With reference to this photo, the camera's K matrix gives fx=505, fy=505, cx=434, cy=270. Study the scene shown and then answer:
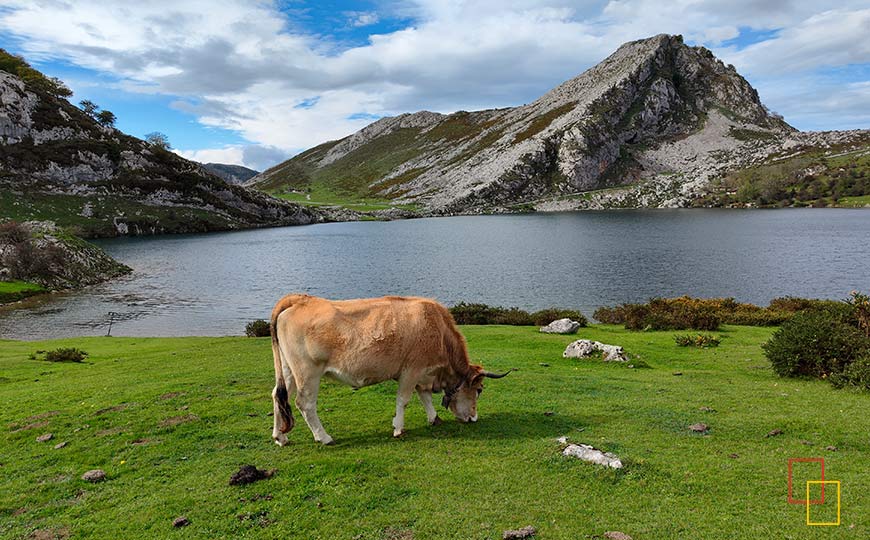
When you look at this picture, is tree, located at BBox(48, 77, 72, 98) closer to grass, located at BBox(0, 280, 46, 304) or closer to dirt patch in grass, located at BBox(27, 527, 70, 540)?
grass, located at BBox(0, 280, 46, 304)

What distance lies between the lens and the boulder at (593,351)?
20156 mm

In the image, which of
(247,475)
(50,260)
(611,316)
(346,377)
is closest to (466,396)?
(346,377)

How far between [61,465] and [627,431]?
1164 cm

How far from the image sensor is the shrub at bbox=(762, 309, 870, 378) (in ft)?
53.1

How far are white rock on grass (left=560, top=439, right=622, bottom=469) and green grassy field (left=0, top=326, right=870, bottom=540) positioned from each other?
0.57 feet

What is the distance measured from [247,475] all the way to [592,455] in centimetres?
620

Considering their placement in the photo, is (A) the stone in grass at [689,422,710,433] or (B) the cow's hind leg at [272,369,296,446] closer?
(B) the cow's hind leg at [272,369,296,446]

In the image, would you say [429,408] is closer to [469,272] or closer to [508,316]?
[508,316]

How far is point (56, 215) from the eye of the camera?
108 m

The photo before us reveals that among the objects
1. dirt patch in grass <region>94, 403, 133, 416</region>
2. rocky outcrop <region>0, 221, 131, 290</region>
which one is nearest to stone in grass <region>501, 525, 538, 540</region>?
dirt patch in grass <region>94, 403, 133, 416</region>

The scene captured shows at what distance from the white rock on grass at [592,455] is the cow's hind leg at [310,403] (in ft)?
15.9

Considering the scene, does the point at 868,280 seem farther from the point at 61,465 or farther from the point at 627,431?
the point at 61,465

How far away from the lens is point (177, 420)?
39.9 ft

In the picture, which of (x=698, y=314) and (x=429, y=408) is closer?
(x=429, y=408)
